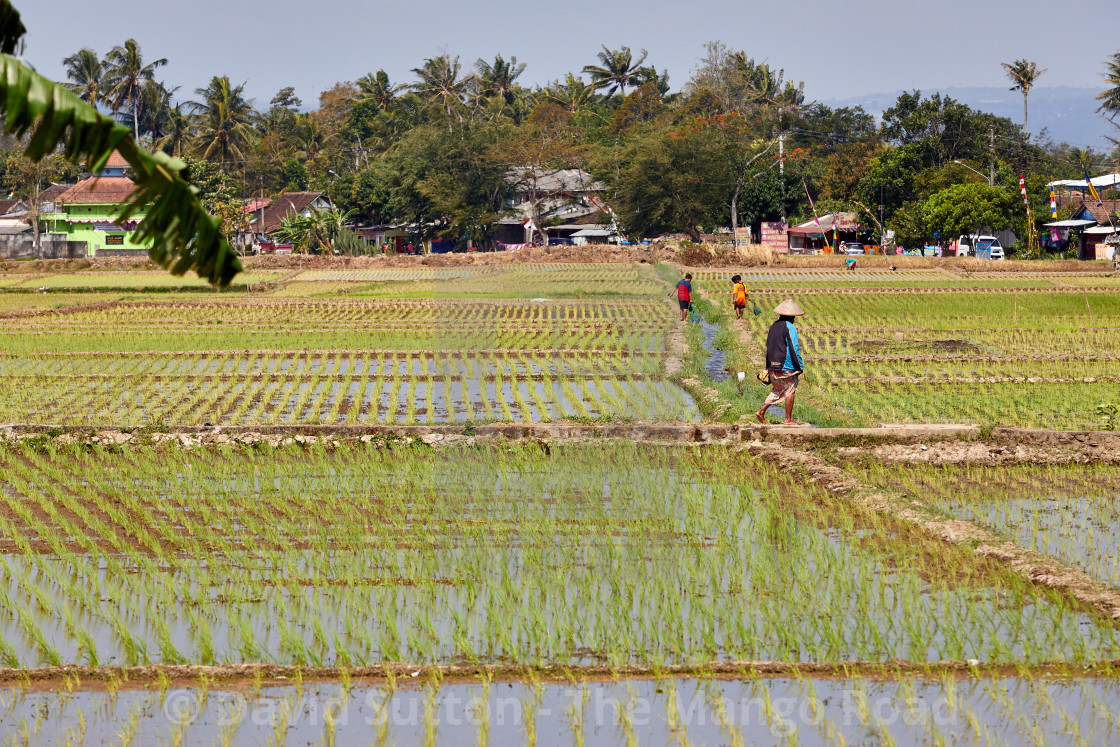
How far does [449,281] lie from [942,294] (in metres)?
12.3

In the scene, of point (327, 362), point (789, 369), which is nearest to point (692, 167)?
point (327, 362)

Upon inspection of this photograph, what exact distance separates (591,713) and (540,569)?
1558 millimetres

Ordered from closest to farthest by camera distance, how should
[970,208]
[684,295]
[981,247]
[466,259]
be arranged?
[684,295] → [970,208] → [466,259] → [981,247]

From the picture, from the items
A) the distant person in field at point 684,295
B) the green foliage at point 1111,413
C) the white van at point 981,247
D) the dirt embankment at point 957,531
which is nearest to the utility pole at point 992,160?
the white van at point 981,247

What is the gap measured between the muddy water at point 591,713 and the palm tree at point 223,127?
49.2 meters

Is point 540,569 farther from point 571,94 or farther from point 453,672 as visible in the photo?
point 571,94

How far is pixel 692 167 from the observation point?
42812mm

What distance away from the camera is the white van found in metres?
38.1

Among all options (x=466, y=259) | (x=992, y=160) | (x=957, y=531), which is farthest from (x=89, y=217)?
(x=957, y=531)

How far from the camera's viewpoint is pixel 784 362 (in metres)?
8.91

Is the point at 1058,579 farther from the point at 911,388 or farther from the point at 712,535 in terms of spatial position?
the point at 911,388

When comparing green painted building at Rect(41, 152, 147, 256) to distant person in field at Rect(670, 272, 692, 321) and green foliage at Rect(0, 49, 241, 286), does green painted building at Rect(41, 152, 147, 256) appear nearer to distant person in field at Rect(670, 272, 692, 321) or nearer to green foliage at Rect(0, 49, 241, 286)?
distant person in field at Rect(670, 272, 692, 321)

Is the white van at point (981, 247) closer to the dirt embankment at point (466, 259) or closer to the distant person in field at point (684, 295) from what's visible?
the dirt embankment at point (466, 259)

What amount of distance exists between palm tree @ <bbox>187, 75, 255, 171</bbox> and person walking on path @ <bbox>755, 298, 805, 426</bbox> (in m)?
45.3
